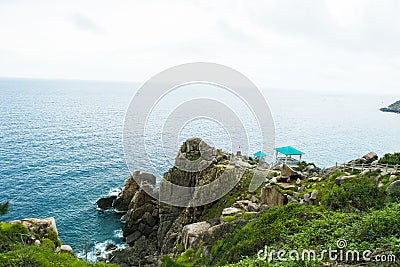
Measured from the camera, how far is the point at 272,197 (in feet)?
73.3

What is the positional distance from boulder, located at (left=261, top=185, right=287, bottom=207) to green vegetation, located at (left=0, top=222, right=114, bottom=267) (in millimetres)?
12829

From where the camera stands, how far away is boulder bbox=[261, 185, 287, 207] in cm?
2114

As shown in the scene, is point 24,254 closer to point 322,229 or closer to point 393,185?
point 322,229

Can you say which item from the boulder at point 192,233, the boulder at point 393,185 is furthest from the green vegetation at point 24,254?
the boulder at point 393,185

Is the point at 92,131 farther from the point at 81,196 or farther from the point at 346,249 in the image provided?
the point at 346,249

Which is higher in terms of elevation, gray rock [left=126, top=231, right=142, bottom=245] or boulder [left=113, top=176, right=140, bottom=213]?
boulder [left=113, top=176, right=140, bottom=213]

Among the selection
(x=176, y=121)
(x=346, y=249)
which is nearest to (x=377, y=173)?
(x=346, y=249)

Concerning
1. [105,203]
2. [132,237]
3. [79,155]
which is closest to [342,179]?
[132,237]

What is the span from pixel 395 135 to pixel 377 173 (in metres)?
92.7

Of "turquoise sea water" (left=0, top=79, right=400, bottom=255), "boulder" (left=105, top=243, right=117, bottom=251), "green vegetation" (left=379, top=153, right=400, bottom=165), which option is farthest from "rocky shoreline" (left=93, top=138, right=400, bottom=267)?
"turquoise sea water" (left=0, top=79, right=400, bottom=255)

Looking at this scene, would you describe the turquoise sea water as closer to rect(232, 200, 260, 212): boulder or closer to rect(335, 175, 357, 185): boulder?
rect(232, 200, 260, 212): boulder

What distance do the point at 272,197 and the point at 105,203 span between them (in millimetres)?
35260

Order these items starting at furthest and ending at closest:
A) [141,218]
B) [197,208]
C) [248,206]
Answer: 1. [141,218]
2. [197,208]
3. [248,206]

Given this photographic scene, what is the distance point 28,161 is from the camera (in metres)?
61.3
